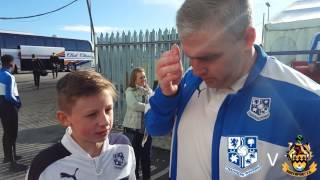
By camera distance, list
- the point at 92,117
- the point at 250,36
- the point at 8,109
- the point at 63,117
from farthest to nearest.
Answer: the point at 8,109
the point at 63,117
the point at 92,117
the point at 250,36

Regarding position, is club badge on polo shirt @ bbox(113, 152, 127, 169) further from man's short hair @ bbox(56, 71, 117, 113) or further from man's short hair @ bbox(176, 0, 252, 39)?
man's short hair @ bbox(176, 0, 252, 39)

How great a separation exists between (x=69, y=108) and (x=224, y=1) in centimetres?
99

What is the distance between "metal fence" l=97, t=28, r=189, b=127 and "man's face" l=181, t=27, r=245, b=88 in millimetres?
5586

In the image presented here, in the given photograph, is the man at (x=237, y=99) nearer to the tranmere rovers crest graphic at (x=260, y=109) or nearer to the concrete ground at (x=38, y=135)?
the tranmere rovers crest graphic at (x=260, y=109)

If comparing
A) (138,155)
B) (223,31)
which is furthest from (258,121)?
(138,155)

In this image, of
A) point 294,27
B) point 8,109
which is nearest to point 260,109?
point 8,109

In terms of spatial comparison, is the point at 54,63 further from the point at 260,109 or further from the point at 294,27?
the point at 260,109

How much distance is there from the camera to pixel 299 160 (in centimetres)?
132

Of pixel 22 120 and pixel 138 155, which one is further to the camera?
pixel 22 120

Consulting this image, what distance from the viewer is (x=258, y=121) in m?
1.37

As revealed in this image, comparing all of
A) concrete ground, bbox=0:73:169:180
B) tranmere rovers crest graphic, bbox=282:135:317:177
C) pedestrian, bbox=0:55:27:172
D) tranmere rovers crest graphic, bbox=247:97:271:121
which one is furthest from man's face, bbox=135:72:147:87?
tranmere rovers crest graphic, bbox=282:135:317:177

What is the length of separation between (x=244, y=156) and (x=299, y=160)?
203 mm

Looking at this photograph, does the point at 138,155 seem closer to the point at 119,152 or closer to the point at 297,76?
the point at 119,152

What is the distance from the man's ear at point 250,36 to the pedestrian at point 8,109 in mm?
5453
